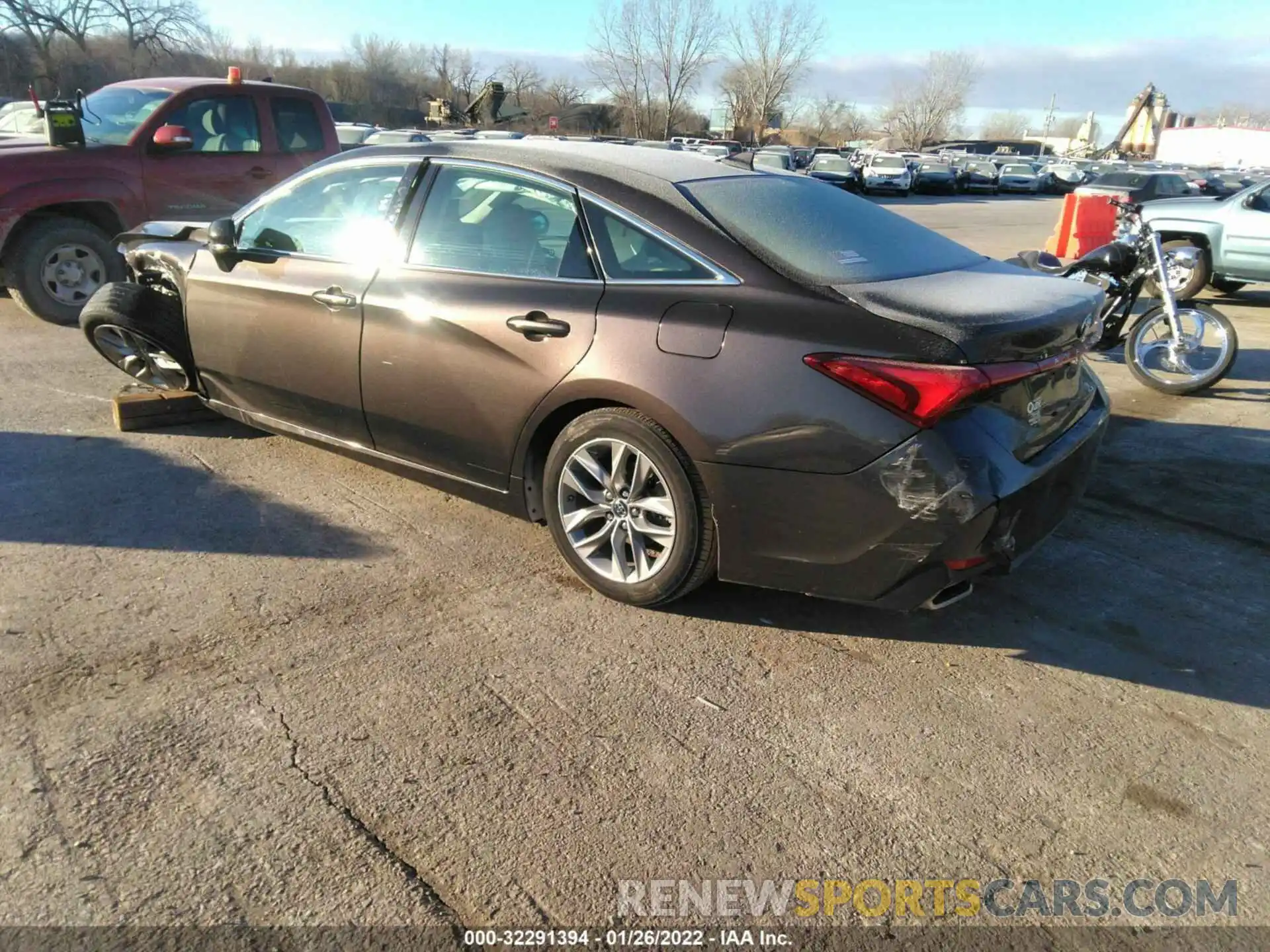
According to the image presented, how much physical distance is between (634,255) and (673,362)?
1.66 feet

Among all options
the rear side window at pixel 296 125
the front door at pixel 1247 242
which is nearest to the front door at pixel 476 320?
the rear side window at pixel 296 125

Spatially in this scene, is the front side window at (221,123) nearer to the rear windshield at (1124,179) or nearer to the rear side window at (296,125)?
the rear side window at (296,125)

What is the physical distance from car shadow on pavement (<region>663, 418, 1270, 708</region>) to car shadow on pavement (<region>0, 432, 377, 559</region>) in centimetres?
176

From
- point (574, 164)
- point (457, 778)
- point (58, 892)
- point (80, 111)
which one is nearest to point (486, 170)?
point (574, 164)

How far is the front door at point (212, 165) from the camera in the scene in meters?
8.09

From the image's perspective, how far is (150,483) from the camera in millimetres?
4551

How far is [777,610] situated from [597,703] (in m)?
0.94

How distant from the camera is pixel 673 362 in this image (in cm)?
322

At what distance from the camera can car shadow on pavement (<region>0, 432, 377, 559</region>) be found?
3949 mm

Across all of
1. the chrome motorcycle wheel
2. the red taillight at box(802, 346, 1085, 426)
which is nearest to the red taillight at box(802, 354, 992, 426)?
the red taillight at box(802, 346, 1085, 426)

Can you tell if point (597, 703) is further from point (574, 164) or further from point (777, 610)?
point (574, 164)

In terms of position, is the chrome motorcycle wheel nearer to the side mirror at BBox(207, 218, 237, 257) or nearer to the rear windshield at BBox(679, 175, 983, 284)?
the rear windshield at BBox(679, 175, 983, 284)

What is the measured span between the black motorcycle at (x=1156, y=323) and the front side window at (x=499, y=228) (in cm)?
464

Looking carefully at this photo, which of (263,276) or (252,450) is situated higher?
(263,276)
